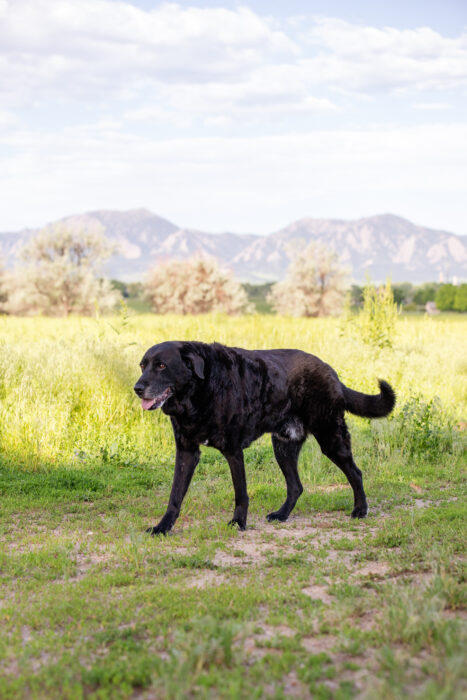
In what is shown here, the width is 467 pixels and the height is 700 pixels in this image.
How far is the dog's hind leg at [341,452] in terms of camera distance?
266 inches

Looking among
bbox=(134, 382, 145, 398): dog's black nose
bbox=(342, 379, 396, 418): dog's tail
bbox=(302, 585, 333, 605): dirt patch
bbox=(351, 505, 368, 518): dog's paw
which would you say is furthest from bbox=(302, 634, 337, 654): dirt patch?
bbox=(342, 379, 396, 418): dog's tail

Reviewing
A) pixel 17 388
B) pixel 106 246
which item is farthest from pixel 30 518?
pixel 106 246

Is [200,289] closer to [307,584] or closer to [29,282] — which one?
[29,282]

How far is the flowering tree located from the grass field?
43.5 m

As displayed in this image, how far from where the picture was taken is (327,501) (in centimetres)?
738

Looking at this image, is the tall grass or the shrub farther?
the shrub

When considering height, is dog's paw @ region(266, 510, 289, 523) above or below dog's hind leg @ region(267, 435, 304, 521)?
below

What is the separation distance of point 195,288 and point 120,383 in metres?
44.6

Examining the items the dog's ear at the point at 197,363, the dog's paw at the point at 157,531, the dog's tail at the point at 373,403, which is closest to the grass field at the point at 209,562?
the dog's paw at the point at 157,531

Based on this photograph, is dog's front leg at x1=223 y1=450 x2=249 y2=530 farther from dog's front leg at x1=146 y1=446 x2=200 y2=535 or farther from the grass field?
dog's front leg at x1=146 y1=446 x2=200 y2=535

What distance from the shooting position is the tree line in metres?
48.8

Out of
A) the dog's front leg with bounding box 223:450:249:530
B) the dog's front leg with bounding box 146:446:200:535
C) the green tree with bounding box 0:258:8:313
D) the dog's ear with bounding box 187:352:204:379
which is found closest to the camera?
the dog's ear with bounding box 187:352:204:379

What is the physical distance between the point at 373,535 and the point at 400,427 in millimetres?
4295

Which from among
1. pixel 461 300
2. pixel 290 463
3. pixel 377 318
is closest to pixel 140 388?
pixel 290 463
